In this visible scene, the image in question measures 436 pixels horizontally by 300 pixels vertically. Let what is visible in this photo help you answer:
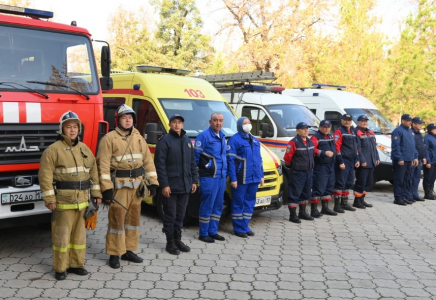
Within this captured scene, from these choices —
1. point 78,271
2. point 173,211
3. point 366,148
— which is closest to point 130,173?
point 173,211

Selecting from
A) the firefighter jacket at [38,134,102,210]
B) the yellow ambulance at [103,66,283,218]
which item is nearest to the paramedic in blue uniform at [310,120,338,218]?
the yellow ambulance at [103,66,283,218]

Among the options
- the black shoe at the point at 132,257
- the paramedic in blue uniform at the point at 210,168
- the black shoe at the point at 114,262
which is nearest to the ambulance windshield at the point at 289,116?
the paramedic in blue uniform at the point at 210,168

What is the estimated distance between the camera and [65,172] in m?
5.06

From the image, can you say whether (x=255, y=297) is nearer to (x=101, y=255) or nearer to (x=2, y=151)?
(x=101, y=255)

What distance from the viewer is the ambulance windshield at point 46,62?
563 cm

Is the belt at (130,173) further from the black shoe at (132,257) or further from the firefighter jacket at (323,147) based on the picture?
the firefighter jacket at (323,147)

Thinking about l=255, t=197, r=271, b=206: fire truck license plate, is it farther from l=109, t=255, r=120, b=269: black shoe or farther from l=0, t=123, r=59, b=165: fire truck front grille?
l=0, t=123, r=59, b=165: fire truck front grille

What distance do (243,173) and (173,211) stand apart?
4.26 ft

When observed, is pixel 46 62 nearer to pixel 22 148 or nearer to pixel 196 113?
pixel 22 148

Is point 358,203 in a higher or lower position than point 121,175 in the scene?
lower

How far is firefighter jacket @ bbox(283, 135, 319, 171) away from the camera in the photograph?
7895 millimetres

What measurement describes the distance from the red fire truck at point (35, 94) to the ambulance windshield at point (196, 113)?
5.11 feet

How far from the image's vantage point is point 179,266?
564cm

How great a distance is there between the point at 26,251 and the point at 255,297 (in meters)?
3.09
